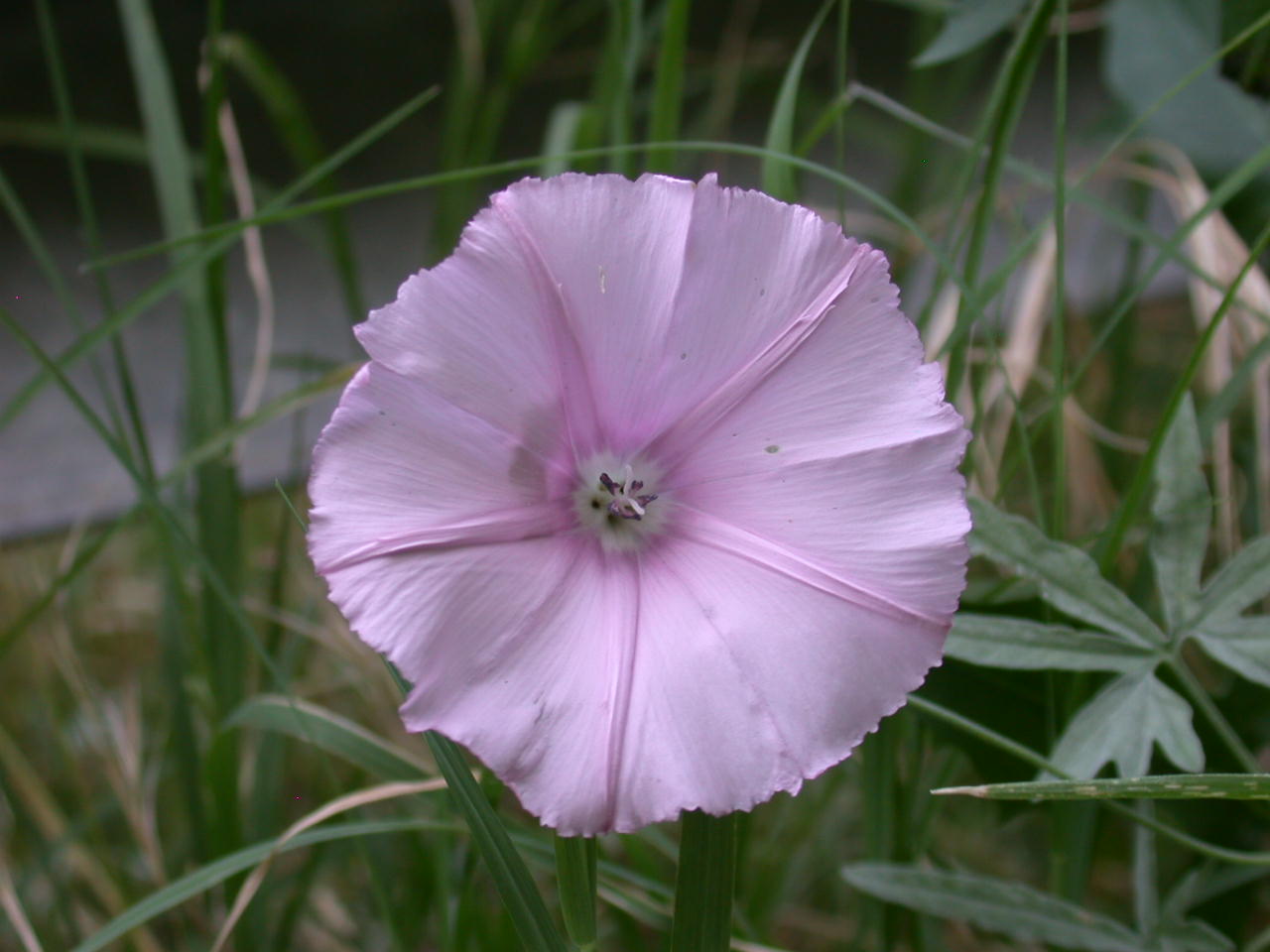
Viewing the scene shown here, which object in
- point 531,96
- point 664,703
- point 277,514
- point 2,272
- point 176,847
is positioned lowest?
point 664,703

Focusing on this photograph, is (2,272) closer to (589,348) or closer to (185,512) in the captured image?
(185,512)

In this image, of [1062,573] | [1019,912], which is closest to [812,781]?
[1019,912]

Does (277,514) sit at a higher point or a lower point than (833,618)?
higher

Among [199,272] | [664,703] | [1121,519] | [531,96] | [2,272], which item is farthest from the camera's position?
[531,96]

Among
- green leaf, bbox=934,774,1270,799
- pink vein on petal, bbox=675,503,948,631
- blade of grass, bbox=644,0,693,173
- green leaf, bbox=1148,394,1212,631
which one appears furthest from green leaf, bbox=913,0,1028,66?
green leaf, bbox=934,774,1270,799

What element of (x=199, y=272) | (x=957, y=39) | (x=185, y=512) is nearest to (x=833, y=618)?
(x=957, y=39)
